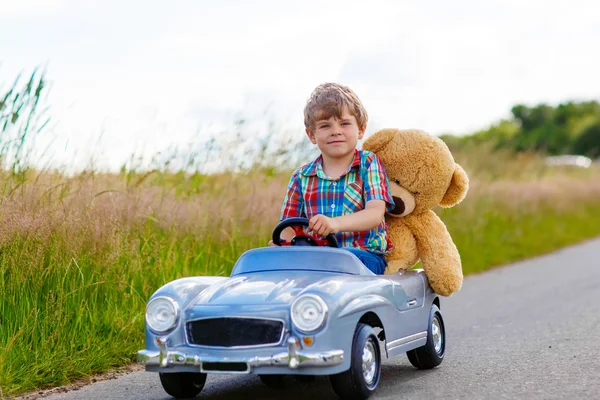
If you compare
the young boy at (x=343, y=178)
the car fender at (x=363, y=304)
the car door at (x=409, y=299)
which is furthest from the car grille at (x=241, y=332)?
the young boy at (x=343, y=178)

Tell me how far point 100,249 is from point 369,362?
7.61ft

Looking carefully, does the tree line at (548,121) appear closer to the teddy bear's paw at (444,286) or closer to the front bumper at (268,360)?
the teddy bear's paw at (444,286)

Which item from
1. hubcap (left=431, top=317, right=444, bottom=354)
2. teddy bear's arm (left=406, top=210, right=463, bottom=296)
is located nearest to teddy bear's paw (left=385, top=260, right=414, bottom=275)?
teddy bear's arm (left=406, top=210, right=463, bottom=296)

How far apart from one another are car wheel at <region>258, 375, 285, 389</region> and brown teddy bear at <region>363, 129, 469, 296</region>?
1.20 meters

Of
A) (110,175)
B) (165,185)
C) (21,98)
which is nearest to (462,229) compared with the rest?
(165,185)

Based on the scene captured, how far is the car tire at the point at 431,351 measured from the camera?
5.40 meters

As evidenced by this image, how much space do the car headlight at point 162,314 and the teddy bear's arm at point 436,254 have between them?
193 centimetres

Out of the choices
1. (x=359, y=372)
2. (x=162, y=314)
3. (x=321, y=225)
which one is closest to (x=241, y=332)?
(x=162, y=314)

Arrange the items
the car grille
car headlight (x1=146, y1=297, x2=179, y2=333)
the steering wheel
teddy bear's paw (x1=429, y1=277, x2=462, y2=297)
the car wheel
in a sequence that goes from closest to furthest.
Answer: the car grille
car headlight (x1=146, y1=297, x2=179, y2=333)
the car wheel
the steering wheel
teddy bear's paw (x1=429, y1=277, x2=462, y2=297)

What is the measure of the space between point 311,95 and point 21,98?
2427 millimetres

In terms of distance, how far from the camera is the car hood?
4152 mm

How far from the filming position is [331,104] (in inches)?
205

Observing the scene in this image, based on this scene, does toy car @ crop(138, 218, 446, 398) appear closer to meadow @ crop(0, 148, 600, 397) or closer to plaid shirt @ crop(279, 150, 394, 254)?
plaid shirt @ crop(279, 150, 394, 254)

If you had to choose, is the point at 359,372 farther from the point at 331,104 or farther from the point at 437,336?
the point at 331,104
